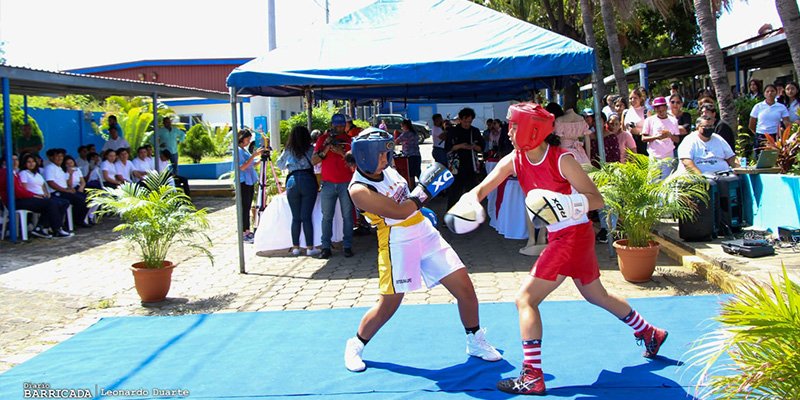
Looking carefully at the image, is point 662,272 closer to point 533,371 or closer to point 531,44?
point 531,44

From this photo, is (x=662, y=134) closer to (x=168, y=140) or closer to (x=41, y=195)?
(x=41, y=195)

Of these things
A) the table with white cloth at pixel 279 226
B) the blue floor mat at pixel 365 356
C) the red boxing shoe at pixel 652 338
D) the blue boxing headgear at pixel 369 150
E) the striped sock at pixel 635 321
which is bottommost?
the blue floor mat at pixel 365 356

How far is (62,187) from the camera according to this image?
12117 mm

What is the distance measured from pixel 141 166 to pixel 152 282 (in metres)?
8.44

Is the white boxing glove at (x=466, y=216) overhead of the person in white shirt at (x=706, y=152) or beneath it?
beneath

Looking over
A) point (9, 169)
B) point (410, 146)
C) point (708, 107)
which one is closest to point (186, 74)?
point (410, 146)

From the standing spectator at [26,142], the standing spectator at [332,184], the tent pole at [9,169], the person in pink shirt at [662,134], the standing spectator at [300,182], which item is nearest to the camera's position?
the standing spectator at [332,184]

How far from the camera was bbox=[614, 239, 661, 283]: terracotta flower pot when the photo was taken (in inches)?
271

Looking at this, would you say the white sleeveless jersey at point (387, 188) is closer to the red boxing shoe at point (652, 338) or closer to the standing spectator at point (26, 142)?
the red boxing shoe at point (652, 338)

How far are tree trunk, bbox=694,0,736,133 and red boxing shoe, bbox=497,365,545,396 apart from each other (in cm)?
819

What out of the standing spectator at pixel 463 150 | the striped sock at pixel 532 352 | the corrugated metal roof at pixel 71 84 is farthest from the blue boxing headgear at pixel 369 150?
the corrugated metal roof at pixel 71 84

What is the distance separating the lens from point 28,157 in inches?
444

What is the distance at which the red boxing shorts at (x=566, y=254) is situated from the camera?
4156 mm

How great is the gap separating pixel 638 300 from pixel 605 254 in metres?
2.41
